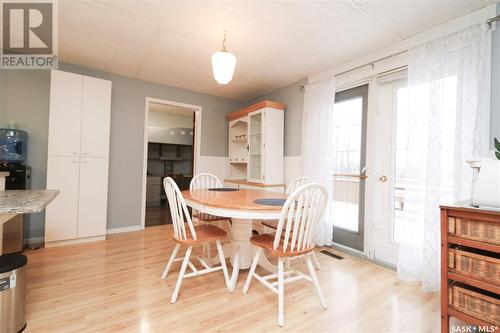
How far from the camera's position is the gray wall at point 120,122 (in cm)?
277

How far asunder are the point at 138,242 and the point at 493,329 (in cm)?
331

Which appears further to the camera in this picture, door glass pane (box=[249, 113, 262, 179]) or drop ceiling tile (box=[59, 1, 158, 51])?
door glass pane (box=[249, 113, 262, 179])

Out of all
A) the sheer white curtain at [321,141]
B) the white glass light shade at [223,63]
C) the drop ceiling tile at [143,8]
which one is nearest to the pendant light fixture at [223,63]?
the white glass light shade at [223,63]

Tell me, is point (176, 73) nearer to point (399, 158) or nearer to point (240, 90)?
point (240, 90)

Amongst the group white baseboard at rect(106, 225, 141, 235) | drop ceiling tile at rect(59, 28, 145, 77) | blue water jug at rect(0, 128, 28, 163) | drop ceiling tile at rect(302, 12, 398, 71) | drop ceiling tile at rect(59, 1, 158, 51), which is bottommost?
white baseboard at rect(106, 225, 141, 235)

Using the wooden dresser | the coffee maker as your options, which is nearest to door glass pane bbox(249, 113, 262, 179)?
the wooden dresser

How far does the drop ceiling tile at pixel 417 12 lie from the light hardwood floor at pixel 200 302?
2.33m

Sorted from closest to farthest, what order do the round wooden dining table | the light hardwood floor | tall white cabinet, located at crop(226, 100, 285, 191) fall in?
the light hardwood floor < the round wooden dining table < tall white cabinet, located at crop(226, 100, 285, 191)

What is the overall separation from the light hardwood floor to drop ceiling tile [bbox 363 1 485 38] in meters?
2.33

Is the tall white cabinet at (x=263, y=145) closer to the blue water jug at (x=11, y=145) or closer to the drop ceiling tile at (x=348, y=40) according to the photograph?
the drop ceiling tile at (x=348, y=40)

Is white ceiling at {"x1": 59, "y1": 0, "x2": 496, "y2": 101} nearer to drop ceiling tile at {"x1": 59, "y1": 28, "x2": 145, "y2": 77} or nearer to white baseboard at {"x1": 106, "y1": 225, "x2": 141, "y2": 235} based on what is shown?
drop ceiling tile at {"x1": 59, "y1": 28, "x2": 145, "y2": 77}

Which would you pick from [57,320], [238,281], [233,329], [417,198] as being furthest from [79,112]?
[417,198]

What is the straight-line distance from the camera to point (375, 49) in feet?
8.00

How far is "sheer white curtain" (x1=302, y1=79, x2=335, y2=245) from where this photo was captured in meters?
2.83
